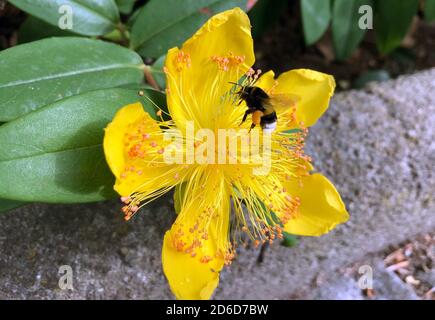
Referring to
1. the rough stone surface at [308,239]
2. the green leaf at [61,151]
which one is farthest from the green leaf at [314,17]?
the green leaf at [61,151]

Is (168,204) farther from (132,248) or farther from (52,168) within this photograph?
(52,168)

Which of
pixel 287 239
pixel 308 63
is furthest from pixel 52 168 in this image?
pixel 308 63

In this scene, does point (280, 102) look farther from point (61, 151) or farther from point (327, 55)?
point (327, 55)

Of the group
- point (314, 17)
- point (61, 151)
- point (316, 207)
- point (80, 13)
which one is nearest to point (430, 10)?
point (314, 17)

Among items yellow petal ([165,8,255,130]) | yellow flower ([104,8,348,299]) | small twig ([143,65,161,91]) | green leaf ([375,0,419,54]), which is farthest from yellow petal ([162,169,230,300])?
green leaf ([375,0,419,54])

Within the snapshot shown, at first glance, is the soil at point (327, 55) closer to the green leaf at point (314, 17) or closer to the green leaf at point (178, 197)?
the green leaf at point (314, 17)
